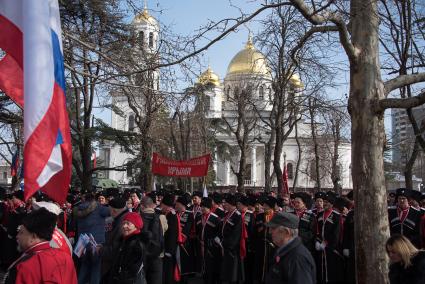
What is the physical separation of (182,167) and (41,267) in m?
14.5

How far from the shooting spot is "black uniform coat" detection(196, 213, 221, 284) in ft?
38.5

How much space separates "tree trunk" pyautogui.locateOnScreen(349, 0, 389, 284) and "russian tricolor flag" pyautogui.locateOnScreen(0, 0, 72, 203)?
12.4 feet

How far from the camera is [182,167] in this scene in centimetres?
1839

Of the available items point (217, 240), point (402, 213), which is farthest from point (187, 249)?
point (402, 213)

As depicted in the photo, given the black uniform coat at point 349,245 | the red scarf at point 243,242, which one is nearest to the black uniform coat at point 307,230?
the black uniform coat at point 349,245

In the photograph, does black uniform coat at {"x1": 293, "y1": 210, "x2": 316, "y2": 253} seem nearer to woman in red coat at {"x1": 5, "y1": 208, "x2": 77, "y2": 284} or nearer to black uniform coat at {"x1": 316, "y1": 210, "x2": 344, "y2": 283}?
black uniform coat at {"x1": 316, "y1": 210, "x2": 344, "y2": 283}

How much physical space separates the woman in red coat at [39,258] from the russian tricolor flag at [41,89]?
0.81 ft

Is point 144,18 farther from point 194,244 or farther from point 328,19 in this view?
point 194,244

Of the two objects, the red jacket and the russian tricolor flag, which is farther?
the russian tricolor flag

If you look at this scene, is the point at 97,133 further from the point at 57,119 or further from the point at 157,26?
the point at 57,119

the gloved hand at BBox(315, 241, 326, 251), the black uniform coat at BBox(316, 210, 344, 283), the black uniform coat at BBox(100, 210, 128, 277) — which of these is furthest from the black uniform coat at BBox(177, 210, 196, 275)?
the black uniform coat at BBox(100, 210, 128, 277)

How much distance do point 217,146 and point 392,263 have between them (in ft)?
134

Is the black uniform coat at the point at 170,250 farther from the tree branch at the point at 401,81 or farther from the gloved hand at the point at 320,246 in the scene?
the tree branch at the point at 401,81

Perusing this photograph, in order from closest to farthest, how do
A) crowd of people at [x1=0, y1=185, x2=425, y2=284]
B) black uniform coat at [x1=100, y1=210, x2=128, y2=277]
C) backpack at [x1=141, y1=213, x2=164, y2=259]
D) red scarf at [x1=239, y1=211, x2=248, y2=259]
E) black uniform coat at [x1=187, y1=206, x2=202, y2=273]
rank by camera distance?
black uniform coat at [x1=100, y1=210, x2=128, y2=277], crowd of people at [x1=0, y1=185, x2=425, y2=284], backpack at [x1=141, y1=213, x2=164, y2=259], red scarf at [x1=239, y1=211, x2=248, y2=259], black uniform coat at [x1=187, y1=206, x2=202, y2=273]
